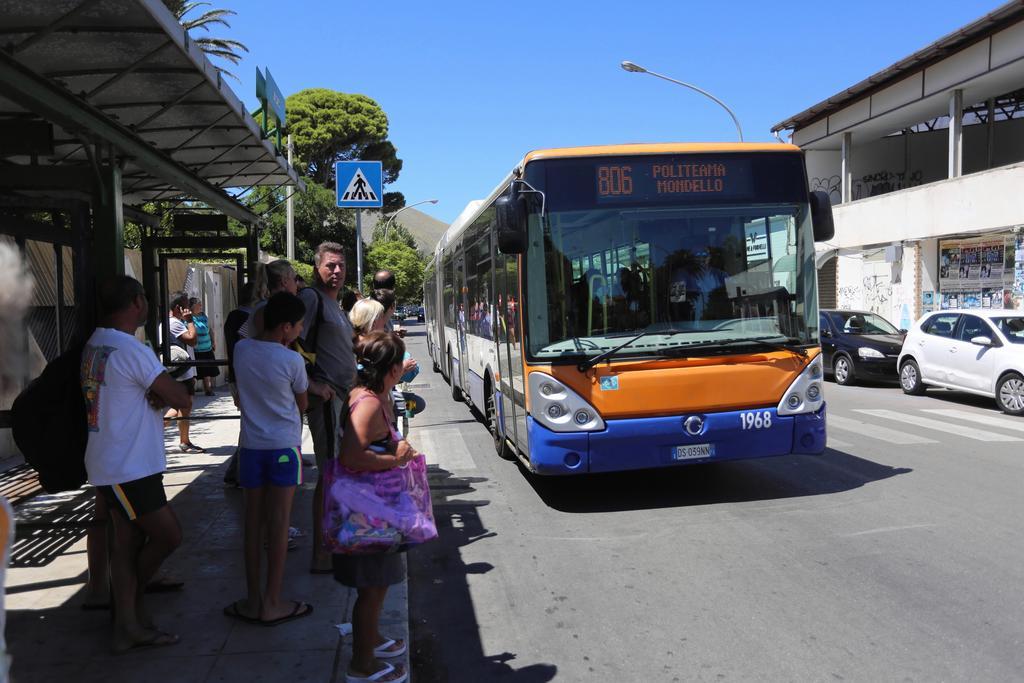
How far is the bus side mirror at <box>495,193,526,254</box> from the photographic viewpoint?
6441 millimetres

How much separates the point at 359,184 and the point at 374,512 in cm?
1125

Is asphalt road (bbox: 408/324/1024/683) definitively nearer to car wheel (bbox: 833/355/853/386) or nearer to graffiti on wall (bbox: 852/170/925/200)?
car wheel (bbox: 833/355/853/386)

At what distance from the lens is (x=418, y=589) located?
17.0ft

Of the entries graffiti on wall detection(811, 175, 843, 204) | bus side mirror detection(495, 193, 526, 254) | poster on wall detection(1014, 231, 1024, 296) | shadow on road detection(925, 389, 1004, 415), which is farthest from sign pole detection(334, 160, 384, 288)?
graffiti on wall detection(811, 175, 843, 204)

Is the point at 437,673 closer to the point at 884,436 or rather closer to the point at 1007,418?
the point at 884,436

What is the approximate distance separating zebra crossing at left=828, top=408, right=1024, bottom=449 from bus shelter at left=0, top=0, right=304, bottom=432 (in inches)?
293

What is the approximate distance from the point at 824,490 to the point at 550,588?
133 inches

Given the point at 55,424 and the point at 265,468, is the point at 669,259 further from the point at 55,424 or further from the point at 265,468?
the point at 55,424

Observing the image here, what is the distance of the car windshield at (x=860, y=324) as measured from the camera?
57.1 feet

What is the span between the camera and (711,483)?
7727 mm

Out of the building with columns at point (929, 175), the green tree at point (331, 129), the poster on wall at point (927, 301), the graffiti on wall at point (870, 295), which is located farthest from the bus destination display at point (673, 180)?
the green tree at point (331, 129)

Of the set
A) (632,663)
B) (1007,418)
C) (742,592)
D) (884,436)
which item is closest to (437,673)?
(632,663)

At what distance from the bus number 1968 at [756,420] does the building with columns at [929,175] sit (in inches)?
619

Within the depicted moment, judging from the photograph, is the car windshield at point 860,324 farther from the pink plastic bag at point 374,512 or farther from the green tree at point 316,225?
the green tree at point 316,225
